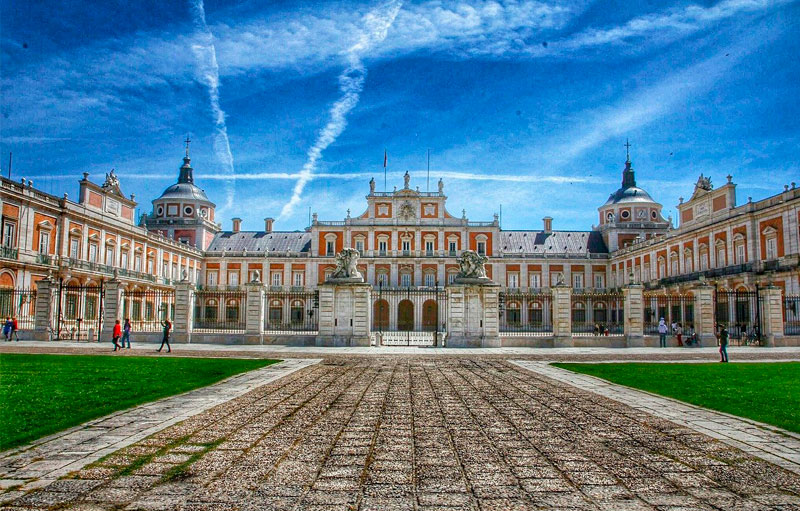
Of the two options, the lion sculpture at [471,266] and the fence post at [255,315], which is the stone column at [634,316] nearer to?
the lion sculpture at [471,266]

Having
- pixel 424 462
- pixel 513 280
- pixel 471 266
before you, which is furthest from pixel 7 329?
pixel 513 280

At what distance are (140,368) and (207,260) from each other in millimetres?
47341

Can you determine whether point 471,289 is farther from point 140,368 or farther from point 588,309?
point 588,309

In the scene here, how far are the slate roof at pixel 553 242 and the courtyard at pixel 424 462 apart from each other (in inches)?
2014

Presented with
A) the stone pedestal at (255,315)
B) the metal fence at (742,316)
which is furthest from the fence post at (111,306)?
the metal fence at (742,316)

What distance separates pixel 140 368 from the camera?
12.8 metres

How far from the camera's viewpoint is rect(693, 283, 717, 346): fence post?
943 inches

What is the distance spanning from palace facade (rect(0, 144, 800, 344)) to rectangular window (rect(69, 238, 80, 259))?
0.11m

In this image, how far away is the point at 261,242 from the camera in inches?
2402

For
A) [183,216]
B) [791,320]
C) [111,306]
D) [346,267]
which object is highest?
[183,216]

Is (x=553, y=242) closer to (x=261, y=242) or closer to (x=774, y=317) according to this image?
(x=261, y=242)

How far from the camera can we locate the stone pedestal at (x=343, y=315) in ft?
74.3

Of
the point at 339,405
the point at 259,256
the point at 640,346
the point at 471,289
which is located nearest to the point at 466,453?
the point at 339,405

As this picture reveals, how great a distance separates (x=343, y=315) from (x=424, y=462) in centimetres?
1764
